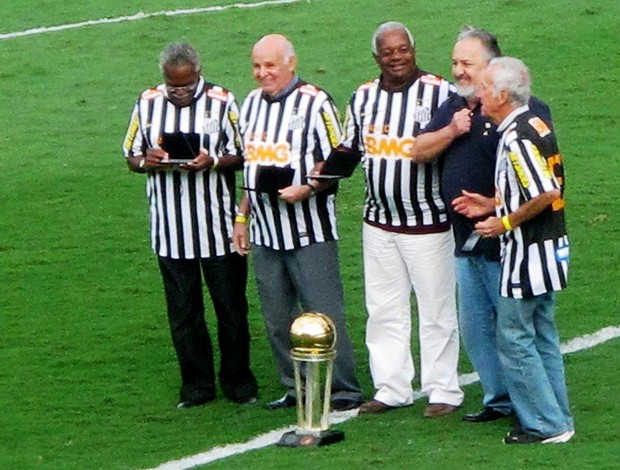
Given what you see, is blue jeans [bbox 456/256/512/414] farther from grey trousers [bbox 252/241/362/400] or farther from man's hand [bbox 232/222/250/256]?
man's hand [bbox 232/222/250/256]

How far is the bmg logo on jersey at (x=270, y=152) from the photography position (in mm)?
8242

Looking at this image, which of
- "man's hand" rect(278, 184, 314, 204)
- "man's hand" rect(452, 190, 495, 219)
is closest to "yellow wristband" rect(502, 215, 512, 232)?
"man's hand" rect(452, 190, 495, 219)

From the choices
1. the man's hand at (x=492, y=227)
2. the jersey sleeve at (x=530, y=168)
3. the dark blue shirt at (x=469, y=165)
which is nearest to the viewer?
the jersey sleeve at (x=530, y=168)

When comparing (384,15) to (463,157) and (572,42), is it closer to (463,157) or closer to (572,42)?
(572,42)

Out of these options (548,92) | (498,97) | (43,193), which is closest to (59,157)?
(43,193)

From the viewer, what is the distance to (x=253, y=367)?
9.36 meters

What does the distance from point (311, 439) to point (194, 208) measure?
1.51 m

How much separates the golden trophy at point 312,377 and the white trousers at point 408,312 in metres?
0.50

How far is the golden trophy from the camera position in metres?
7.59

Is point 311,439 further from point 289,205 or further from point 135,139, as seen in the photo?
point 135,139

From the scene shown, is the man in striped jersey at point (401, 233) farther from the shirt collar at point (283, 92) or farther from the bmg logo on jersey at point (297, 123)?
the shirt collar at point (283, 92)

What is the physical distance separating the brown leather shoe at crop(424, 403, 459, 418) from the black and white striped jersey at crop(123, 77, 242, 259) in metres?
1.33

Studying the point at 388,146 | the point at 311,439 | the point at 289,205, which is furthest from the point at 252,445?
the point at 388,146

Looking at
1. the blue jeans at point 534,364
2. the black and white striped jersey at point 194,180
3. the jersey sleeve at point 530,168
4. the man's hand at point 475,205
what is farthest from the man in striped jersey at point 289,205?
the jersey sleeve at point 530,168
